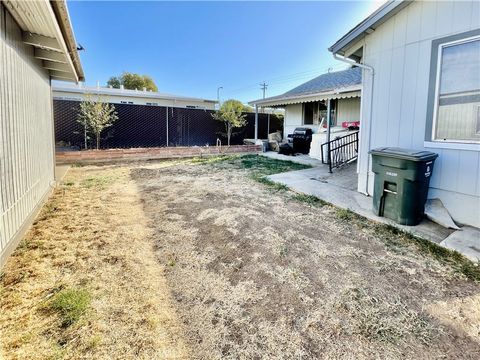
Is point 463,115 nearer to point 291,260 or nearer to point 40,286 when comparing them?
point 291,260

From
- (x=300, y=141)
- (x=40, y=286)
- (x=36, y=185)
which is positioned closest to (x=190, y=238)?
(x=40, y=286)

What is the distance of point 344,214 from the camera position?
4492 mm

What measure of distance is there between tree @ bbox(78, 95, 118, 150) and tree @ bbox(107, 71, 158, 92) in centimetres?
2493

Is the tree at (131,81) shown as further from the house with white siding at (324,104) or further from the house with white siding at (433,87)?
the house with white siding at (433,87)

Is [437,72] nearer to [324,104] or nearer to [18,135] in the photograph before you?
[18,135]

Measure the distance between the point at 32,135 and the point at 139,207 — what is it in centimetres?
202

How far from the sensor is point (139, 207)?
491 centimetres

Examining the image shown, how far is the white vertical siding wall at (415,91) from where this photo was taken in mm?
3807

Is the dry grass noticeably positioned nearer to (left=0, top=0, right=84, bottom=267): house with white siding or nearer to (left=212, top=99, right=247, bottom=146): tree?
(left=0, top=0, right=84, bottom=267): house with white siding

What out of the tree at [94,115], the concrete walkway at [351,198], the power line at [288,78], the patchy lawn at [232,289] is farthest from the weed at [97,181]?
the power line at [288,78]

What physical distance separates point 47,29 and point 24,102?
1083mm

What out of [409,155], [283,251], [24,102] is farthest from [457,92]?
[24,102]

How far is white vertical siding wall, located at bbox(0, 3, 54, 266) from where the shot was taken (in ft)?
9.51

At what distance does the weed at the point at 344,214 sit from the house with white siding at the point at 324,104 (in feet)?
17.9
